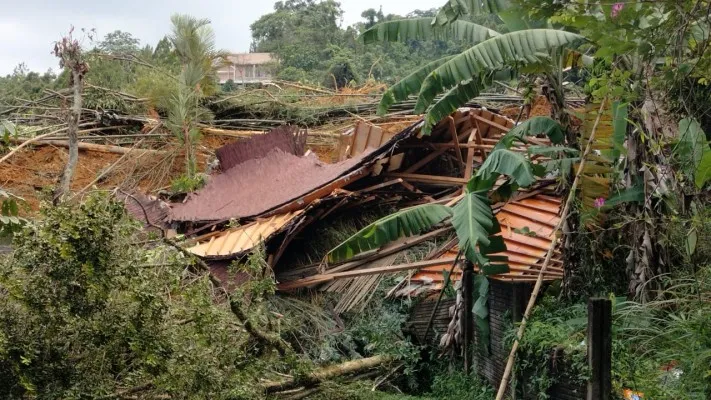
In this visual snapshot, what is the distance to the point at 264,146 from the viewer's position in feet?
36.2

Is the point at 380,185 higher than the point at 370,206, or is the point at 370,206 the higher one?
the point at 380,185

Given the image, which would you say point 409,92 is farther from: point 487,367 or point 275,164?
point 275,164

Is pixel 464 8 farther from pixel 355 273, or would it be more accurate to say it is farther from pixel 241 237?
pixel 241 237

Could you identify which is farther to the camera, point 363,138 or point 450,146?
point 363,138

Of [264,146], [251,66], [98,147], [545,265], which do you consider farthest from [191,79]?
[251,66]

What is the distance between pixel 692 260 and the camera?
5328 millimetres

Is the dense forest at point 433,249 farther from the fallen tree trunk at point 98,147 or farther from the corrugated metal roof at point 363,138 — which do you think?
the fallen tree trunk at point 98,147

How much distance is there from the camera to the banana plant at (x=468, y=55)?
19.9ft

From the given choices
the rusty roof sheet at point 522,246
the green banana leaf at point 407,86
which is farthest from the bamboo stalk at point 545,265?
the green banana leaf at point 407,86

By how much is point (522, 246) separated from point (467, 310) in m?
1.13

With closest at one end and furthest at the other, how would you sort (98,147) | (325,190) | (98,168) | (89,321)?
(89,321)
(325,190)
(98,168)
(98,147)

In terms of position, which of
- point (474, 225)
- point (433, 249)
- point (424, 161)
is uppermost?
point (424, 161)

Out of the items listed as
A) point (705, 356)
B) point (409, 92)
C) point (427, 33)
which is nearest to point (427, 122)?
point (409, 92)

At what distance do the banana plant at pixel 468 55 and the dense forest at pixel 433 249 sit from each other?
0.7 inches
